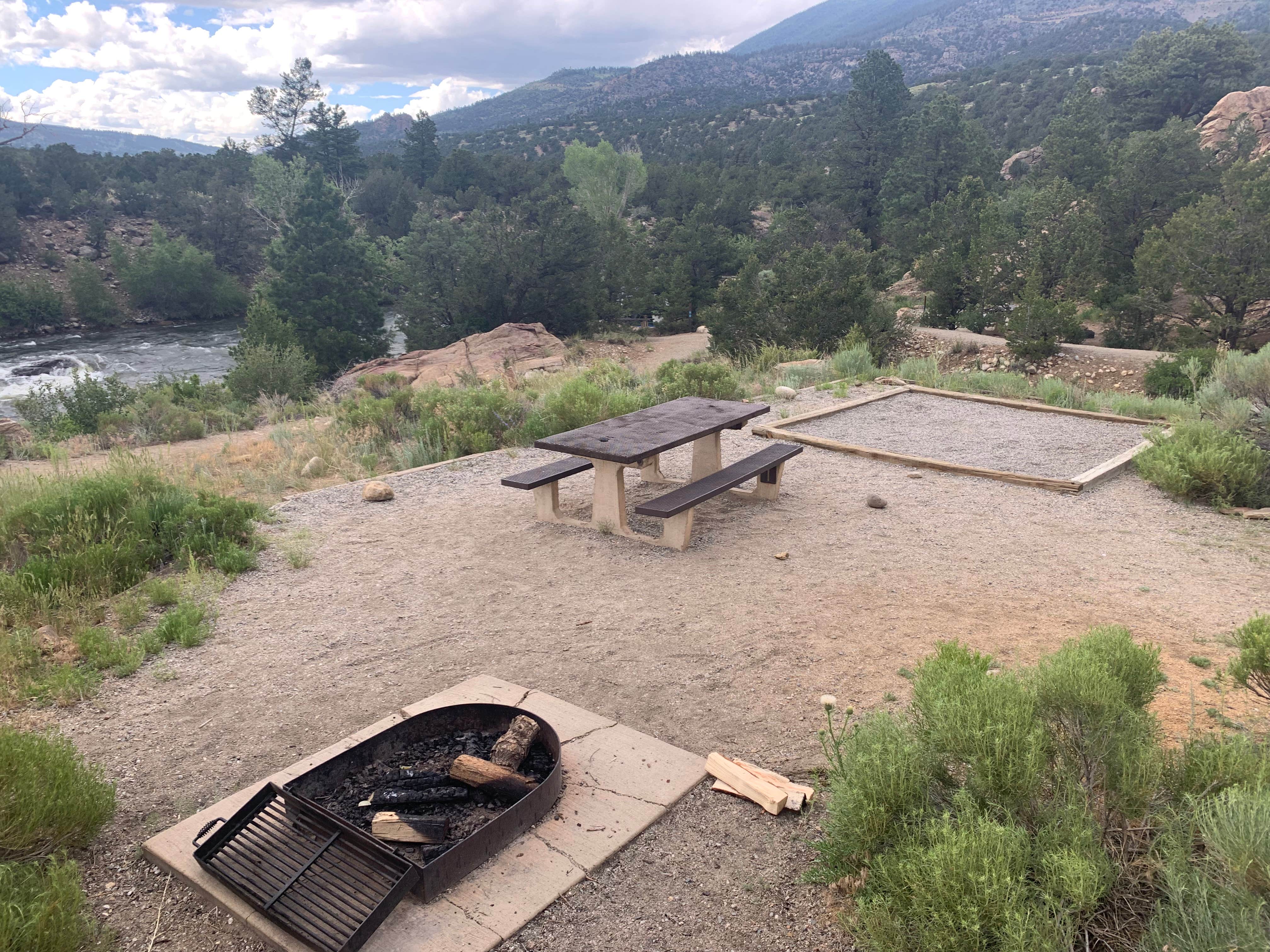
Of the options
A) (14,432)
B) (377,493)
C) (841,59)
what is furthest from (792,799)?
(841,59)

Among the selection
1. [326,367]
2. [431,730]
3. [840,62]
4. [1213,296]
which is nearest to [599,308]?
[326,367]

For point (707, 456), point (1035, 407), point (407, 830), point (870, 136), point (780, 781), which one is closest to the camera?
point (407, 830)

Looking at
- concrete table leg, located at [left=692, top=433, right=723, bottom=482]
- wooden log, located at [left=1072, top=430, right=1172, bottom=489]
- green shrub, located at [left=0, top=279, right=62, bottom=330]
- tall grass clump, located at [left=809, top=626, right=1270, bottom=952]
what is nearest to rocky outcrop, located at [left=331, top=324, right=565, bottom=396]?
concrete table leg, located at [left=692, top=433, right=723, bottom=482]

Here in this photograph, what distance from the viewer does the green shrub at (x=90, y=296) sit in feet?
119

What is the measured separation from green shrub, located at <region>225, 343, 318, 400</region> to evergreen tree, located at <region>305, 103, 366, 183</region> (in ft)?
118

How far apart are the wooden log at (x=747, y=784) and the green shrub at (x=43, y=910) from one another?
196cm

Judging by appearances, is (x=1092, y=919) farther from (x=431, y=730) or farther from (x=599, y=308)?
(x=599, y=308)

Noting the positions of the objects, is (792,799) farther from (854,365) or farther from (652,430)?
(854,365)

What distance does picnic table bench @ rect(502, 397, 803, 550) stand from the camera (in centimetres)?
549

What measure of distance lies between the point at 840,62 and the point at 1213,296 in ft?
369

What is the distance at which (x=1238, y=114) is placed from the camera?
33.2 metres

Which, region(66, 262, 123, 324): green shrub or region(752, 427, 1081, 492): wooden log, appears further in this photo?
region(66, 262, 123, 324): green shrub

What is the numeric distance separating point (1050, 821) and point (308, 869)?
2035 mm

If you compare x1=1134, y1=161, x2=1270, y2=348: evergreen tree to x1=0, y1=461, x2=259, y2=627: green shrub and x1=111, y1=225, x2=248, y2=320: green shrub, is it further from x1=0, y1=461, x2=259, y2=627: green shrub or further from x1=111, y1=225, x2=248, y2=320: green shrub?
x1=111, y1=225, x2=248, y2=320: green shrub
